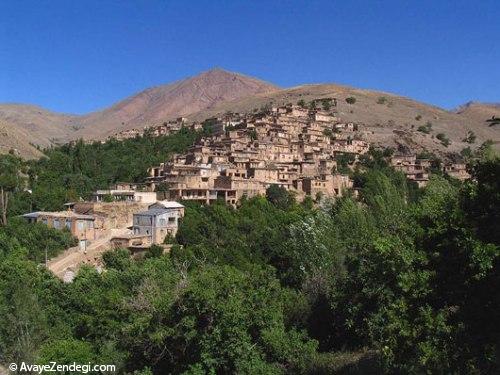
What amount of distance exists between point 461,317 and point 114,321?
421 inches

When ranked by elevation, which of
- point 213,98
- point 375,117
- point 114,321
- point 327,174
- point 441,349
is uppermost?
point 213,98

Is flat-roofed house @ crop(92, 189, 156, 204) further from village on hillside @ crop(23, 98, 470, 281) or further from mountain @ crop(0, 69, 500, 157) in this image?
mountain @ crop(0, 69, 500, 157)

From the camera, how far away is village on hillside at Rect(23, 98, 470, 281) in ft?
96.4

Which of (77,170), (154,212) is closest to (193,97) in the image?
(77,170)

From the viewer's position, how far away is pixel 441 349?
7746 millimetres

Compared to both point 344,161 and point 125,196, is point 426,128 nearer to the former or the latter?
point 344,161

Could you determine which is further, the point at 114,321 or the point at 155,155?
the point at 155,155

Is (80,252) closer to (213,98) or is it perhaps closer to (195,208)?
(195,208)

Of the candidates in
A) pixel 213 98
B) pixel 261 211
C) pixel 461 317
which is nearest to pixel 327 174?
pixel 261 211

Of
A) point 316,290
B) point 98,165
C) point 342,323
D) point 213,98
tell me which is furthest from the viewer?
point 213,98

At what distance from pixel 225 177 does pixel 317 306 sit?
74.6 feet

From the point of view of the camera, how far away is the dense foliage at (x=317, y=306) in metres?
7.86

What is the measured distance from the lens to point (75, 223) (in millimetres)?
29156

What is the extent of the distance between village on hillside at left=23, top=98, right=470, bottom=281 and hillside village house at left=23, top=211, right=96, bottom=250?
5cm
